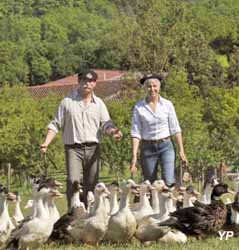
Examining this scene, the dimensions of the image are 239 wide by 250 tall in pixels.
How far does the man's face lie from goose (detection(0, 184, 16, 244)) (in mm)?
1574

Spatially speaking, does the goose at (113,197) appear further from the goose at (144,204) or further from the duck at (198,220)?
the duck at (198,220)

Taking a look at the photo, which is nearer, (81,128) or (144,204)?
(144,204)

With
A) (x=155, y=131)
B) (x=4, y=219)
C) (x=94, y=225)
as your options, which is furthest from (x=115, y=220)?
(x=155, y=131)

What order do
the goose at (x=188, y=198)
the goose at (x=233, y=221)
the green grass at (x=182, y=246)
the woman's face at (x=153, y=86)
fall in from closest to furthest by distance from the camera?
the green grass at (x=182, y=246) → the goose at (x=233, y=221) → the woman's face at (x=153, y=86) → the goose at (x=188, y=198)

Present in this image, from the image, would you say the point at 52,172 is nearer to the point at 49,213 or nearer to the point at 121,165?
the point at 121,165

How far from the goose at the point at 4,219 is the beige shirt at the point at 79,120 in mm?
1029

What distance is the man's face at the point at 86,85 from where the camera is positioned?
35.7 ft

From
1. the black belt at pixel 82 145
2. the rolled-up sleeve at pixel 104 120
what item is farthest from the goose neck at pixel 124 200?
the rolled-up sleeve at pixel 104 120

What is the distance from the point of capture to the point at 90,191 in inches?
443

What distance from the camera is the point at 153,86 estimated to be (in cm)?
1085

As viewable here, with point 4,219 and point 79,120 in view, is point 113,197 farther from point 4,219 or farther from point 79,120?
point 4,219

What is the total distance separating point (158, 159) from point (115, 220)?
146 cm

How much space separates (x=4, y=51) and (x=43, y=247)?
73147mm

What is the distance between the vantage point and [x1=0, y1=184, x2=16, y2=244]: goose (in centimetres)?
1003
